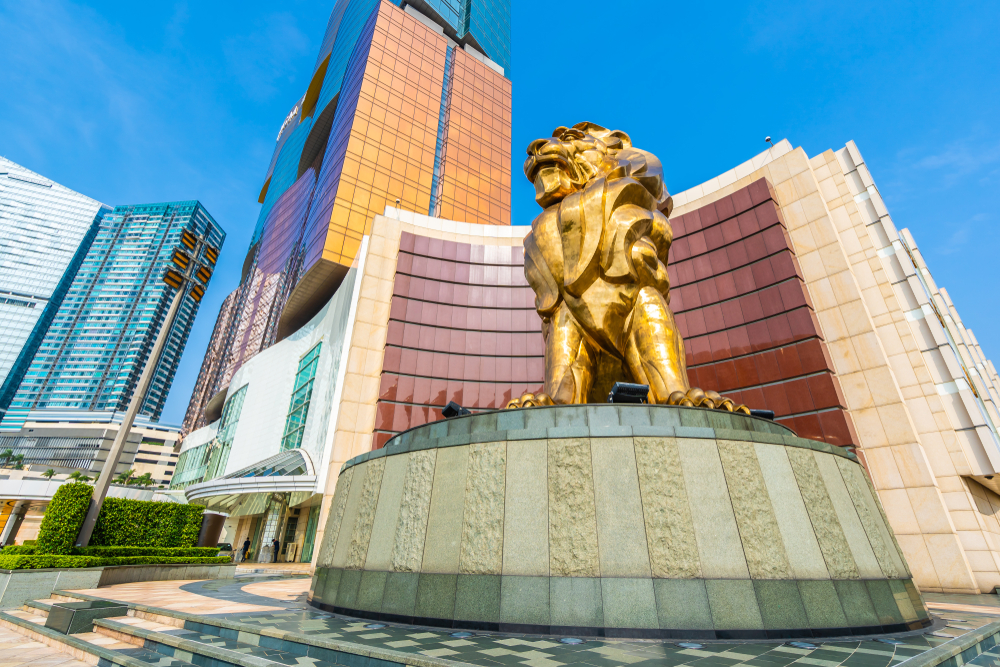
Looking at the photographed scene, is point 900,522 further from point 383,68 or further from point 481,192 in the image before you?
point 383,68

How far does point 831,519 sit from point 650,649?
3.13 m

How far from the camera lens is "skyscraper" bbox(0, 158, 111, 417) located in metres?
106

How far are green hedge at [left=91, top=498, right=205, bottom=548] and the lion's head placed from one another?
1439 cm

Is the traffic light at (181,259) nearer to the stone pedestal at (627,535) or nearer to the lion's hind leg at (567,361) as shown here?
the stone pedestal at (627,535)

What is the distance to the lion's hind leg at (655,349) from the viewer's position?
7.23 meters

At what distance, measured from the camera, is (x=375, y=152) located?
124 feet

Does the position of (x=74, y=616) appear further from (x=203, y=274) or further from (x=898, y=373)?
(x=898, y=373)

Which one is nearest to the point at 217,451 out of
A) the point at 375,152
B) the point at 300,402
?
the point at 300,402

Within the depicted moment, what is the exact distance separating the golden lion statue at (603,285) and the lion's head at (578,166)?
0.09 ft

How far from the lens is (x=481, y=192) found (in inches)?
1753

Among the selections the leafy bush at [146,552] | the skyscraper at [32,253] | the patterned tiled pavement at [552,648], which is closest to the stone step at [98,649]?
the patterned tiled pavement at [552,648]

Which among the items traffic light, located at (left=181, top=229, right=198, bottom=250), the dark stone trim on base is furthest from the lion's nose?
traffic light, located at (left=181, top=229, right=198, bottom=250)

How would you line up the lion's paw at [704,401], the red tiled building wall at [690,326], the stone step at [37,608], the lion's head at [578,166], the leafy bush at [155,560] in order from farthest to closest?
the red tiled building wall at [690,326]
the leafy bush at [155,560]
the lion's head at [578,166]
the stone step at [37,608]
the lion's paw at [704,401]

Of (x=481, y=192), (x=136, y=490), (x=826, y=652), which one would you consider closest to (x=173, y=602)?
(x=826, y=652)
